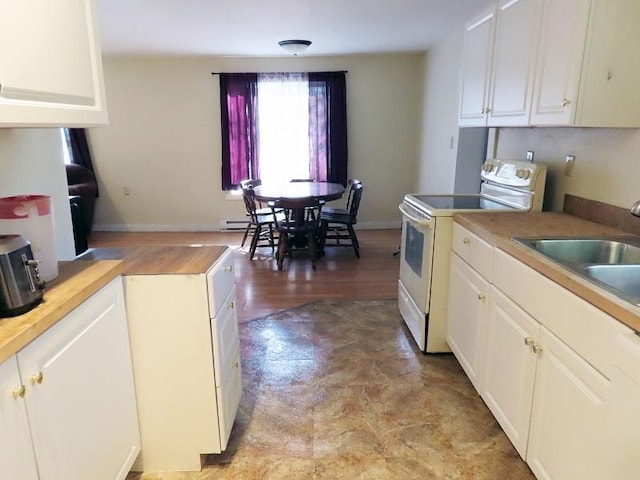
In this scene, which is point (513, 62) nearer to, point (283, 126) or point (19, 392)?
point (19, 392)

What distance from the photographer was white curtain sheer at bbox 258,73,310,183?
5.55m

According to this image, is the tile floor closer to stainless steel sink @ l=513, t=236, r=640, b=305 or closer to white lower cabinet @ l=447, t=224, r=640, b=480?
white lower cabinet @ l=447, t=224, r=640, b=480

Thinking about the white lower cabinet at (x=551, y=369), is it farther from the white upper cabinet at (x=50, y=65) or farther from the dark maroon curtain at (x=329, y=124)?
the dark maroon curtain at (x=329, y=124)

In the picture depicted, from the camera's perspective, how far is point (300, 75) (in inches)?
217

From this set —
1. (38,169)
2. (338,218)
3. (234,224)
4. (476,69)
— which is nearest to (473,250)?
(476,69)

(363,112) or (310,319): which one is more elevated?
(363,112)

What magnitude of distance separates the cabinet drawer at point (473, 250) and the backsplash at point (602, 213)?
608 millimetres

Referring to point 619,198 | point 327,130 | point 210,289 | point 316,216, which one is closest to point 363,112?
point 327,130

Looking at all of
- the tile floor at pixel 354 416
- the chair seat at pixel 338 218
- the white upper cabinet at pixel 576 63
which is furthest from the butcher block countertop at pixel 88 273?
the chair seat at pixel 338 218

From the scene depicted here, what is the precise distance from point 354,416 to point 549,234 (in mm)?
1183

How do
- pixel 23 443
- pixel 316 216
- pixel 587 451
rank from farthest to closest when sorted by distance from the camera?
pixel 316 216 → pixel 587 451 → pixel 23 443

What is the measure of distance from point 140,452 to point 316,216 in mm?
3346

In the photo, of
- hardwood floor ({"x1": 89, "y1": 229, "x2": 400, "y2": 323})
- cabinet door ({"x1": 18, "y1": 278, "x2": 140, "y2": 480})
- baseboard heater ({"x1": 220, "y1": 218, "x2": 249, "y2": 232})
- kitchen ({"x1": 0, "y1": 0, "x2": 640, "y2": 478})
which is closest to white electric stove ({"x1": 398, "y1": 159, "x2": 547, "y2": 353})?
hardwood floor ({"x1": 89, "y1": 229, "x2": 400, "y2": 323})

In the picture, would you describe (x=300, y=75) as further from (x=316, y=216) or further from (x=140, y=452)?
(x=140, y=452)
